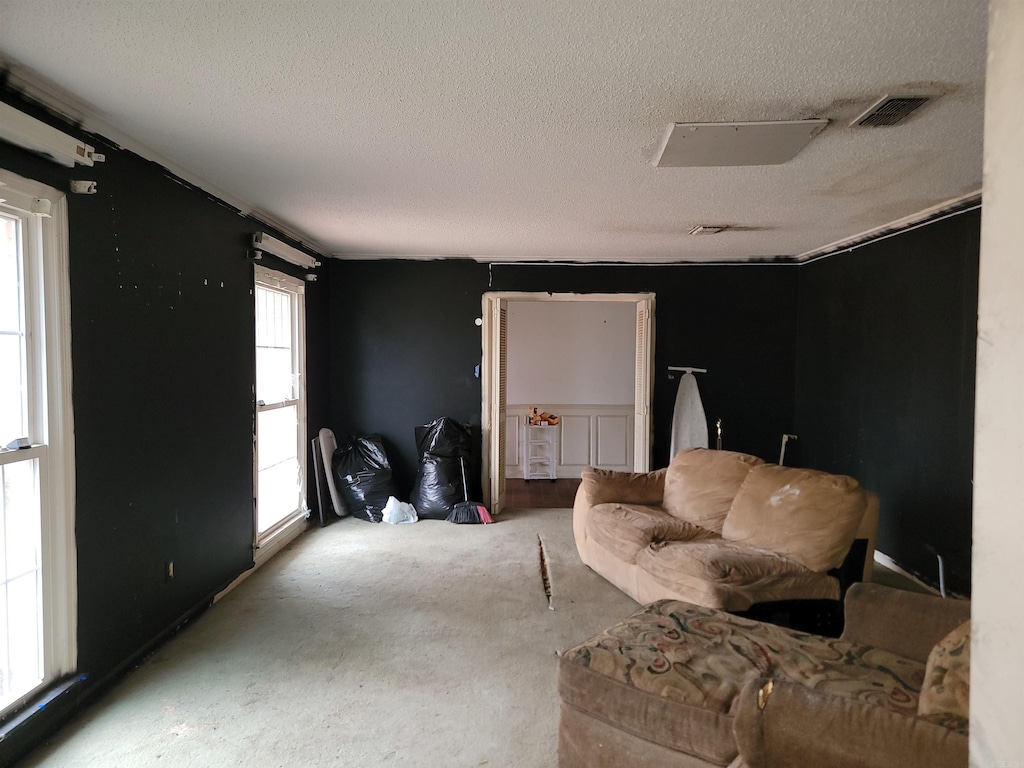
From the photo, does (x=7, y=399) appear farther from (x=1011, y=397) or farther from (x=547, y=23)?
(x=1011, y=397)

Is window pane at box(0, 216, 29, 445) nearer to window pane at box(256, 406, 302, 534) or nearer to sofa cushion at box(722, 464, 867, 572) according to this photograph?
window pane at box(256, 406, 302, 534)

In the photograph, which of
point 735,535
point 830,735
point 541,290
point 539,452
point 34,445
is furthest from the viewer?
point 539,452

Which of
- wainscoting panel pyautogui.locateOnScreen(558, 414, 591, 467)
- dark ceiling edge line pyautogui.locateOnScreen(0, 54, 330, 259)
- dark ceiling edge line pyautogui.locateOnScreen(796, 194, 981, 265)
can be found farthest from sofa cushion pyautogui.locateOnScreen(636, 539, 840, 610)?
wainscoting panel pyautogui.locateOnScreen(558, 414, 591, 467)

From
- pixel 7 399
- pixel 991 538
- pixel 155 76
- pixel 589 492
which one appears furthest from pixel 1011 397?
pixel 589 492

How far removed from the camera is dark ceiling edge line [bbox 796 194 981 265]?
10.8 ft

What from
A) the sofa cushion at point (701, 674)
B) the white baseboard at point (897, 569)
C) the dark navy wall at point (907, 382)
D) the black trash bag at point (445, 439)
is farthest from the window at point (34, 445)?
the white baseboard at point (897, 569)

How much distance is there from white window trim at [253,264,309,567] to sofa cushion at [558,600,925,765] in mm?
2687

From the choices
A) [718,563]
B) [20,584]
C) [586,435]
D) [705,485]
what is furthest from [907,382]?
[20,584]

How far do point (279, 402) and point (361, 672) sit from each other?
7.48ft

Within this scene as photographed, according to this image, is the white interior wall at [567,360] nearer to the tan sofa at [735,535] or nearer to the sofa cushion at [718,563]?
the tan sofa at [735,535]

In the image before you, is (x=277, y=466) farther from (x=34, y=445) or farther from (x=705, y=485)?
(x=705, y=485)

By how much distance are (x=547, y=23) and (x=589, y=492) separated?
2.96 meters

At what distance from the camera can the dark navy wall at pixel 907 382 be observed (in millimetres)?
3355

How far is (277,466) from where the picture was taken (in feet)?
14.3
